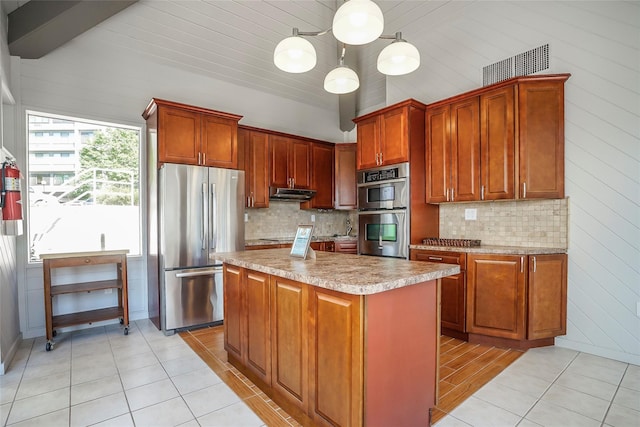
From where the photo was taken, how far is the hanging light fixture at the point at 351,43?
1.68m

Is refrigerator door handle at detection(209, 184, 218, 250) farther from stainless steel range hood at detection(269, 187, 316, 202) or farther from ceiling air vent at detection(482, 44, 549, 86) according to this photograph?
ceiling air vent at detection(482, 44, 549, 86)

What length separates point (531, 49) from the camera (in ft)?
10.5

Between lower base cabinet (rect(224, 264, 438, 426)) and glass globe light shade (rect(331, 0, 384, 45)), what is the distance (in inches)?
55.5

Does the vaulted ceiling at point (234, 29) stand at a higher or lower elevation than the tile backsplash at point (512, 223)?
higher

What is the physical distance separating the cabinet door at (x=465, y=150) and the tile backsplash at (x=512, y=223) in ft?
1.11

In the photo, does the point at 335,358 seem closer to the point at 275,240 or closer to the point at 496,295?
the point at 496,295

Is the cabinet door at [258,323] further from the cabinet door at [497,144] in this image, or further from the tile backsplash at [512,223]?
the tile backsplash at [512,223]

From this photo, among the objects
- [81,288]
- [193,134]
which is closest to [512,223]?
[193,134]

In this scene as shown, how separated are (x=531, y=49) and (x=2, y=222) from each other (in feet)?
16.5

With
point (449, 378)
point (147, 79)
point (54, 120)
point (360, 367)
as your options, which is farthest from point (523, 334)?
point (54, 120)

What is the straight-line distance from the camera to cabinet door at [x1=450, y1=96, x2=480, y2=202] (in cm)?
332

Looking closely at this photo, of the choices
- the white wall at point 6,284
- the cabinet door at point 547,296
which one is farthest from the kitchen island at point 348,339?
the white wall at point 6,284

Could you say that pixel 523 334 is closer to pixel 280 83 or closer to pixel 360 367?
pixel 360 367

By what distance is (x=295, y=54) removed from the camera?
Answer: 2.07 m
